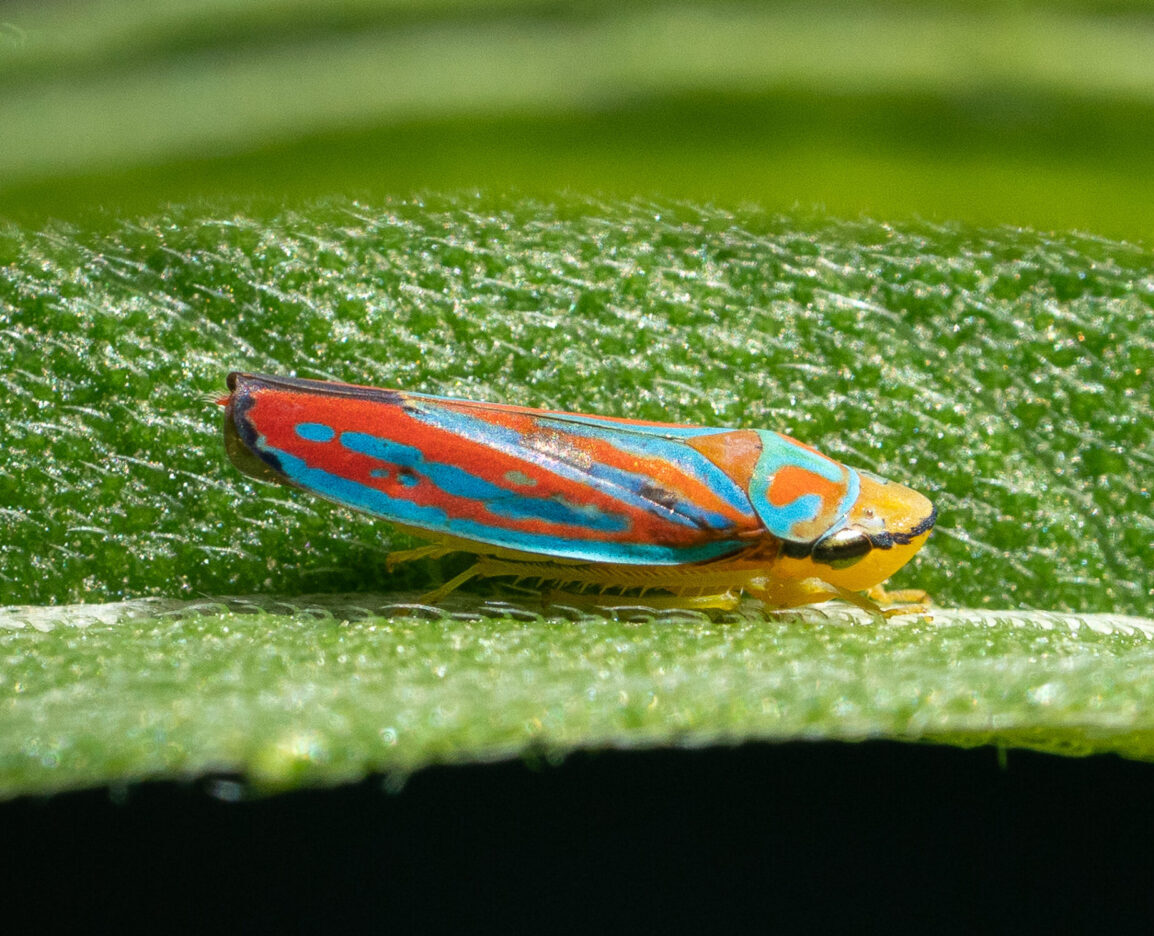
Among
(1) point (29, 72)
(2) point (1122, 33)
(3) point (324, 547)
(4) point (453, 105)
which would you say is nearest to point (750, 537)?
(3) point (324, 547)

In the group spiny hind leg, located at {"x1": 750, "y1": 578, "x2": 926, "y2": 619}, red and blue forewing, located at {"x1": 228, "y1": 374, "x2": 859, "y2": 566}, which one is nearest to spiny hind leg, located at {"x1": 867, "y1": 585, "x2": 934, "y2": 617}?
spiny hind leg, located at {"x1": 750, "y1": 578, "x2": 926, "y2": 619}

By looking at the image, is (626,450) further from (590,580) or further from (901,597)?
(901,597)

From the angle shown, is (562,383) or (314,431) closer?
(314,431)

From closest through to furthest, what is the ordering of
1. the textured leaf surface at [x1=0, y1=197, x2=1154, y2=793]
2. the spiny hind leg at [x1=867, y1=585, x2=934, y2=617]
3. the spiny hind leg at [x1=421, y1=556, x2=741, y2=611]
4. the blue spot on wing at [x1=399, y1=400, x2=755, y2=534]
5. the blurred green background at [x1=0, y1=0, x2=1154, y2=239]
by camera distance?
the textured leaf surface at [x1=0, y1=197, x2=1154, y2=793], the blurred green background at [x1=0, y1=0, x2=1154, y2=239], the blue spot on wing at [x1=399, y1=400, x2=755, y2=534], the spiny hind leg at [x1=421, y1=556, x2=741, y2=611], the spiny hind leg at [x1=867, y1=585, x2=934, y2=617]

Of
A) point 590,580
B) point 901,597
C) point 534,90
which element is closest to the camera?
point 534,90

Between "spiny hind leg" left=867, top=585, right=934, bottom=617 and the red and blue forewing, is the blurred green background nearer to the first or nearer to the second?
the red and blue forewing

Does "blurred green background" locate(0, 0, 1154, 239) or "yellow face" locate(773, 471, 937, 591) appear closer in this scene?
"blurred green background" locate(0, 0, 1154, 239)

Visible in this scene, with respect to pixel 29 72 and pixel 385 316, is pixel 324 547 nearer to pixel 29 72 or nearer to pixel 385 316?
pixel 385 316

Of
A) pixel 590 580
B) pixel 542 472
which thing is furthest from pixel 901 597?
pixel 542 472
